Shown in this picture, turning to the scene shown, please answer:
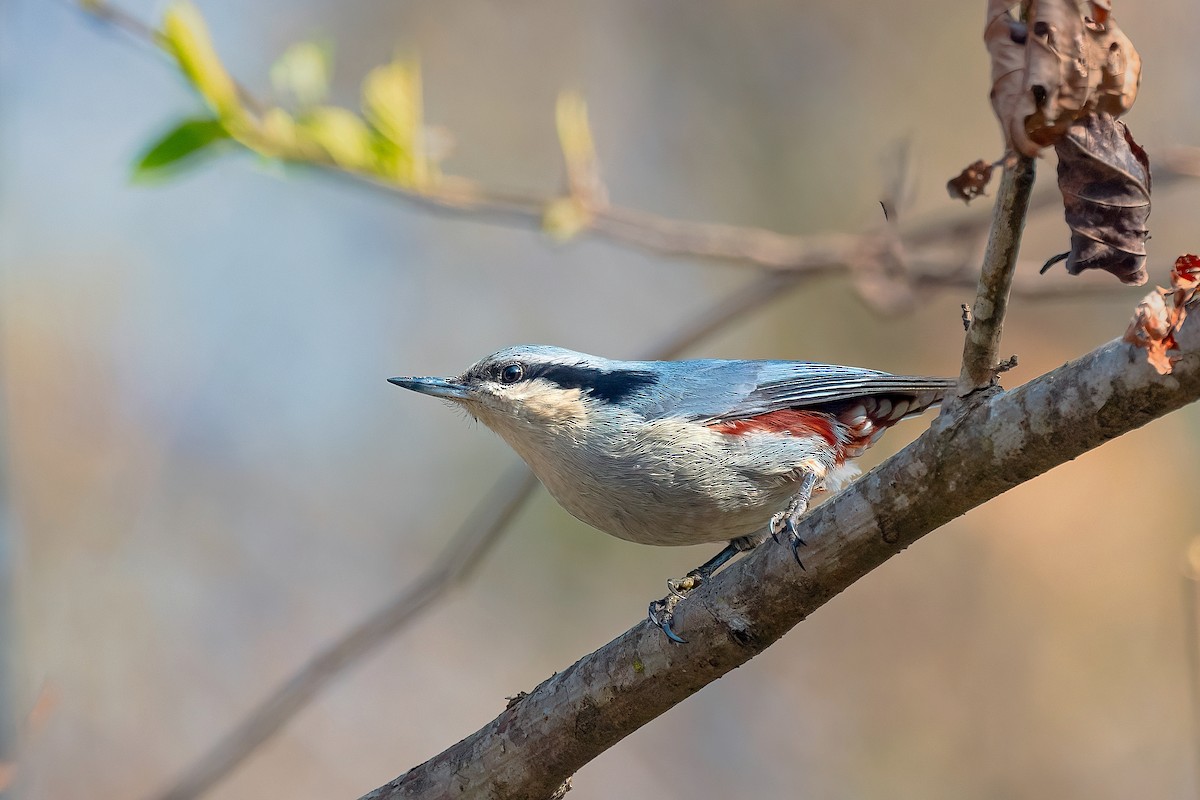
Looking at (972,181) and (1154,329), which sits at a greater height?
(972,181)

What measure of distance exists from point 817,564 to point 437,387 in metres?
1.78

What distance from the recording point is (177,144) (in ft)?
10.8

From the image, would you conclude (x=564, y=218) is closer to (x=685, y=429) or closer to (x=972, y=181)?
(x=685, y=429)

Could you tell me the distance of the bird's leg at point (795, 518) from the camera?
7.65ft

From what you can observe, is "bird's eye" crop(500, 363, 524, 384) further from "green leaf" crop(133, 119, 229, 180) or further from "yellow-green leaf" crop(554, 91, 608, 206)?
"green leaf" crop(133, 119, 229, 180)

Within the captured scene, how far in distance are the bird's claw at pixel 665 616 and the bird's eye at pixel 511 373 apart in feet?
3.94

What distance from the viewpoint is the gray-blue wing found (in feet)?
11.0

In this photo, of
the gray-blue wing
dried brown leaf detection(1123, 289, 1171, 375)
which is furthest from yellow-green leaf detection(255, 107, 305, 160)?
dried brown leaf detection(1123, 289, 1171, 375)

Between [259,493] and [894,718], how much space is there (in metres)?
4.31

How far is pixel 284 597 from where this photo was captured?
721 cm

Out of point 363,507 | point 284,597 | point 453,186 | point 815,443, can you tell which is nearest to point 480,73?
point 363,507

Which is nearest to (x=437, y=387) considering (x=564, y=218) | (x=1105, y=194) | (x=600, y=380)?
(x=600, y=380)

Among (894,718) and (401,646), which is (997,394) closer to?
(894,718)

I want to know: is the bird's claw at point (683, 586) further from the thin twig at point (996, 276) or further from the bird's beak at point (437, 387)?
the bird's beak at point (437, 387)
